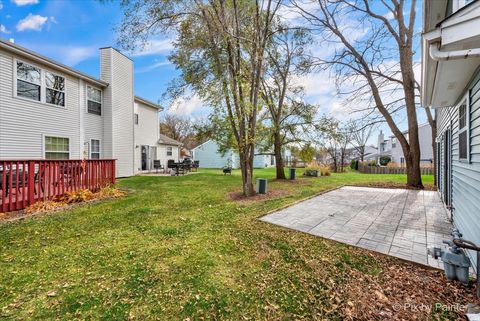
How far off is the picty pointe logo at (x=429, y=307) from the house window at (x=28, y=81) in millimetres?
13297

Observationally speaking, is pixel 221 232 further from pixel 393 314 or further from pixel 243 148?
pixel 243 148

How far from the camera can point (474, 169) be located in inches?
113

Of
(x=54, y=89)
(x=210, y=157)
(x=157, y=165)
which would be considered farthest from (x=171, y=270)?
(x=210, y=157)

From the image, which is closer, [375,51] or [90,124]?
[375,51]

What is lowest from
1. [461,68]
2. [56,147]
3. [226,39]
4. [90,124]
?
[56,147]

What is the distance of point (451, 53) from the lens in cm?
216

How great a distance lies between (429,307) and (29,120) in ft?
44.1

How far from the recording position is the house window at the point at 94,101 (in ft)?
41.0

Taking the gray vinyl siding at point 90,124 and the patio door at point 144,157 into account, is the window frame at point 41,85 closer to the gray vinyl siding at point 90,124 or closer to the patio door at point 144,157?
the gray vinyl siding at point 90,124

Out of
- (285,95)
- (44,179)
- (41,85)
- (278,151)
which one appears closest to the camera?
(44,179)

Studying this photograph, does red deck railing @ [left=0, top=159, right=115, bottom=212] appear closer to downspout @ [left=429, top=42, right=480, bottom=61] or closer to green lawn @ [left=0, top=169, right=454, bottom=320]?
green lawn @ [left=0, top=169, right=454, bottom=320]

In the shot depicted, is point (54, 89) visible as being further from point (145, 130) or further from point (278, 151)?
point (278, 151)

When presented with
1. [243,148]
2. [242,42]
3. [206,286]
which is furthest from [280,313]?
[242,42]

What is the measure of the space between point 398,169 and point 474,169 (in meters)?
19.5
